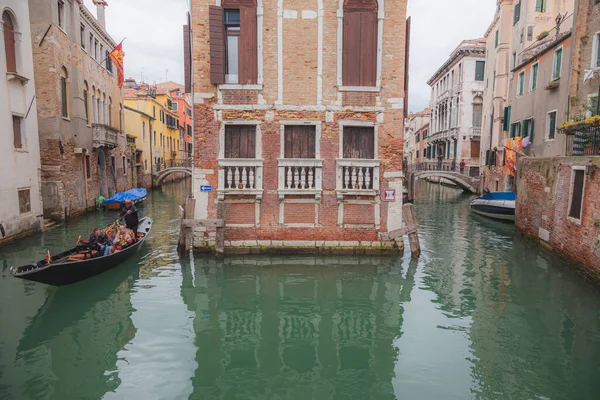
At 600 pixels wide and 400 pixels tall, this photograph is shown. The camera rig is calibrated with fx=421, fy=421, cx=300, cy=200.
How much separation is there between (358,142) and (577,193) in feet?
17.9

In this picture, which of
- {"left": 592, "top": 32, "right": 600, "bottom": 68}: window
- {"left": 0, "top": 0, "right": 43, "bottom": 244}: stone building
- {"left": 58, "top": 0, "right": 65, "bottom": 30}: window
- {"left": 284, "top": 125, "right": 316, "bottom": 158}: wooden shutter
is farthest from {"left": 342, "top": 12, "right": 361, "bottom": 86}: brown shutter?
{"left": 58, "top": 0, "right": 65, "bottom": 30}: window

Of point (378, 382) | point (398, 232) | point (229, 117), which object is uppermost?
point (229, 117)

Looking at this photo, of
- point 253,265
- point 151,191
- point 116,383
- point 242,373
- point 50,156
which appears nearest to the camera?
point 116,383

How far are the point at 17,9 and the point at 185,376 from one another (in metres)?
13.0

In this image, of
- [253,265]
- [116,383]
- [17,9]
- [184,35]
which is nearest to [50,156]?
[17,9]

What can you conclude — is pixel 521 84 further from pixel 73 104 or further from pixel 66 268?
pixel 66 268

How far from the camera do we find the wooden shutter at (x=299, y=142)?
418 inches

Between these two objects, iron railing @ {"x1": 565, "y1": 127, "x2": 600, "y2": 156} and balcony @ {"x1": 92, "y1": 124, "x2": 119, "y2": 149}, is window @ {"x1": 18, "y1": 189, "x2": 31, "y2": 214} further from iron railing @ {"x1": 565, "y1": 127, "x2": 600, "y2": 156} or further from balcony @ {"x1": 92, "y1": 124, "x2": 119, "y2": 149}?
iron railing @ {"x1": 565, "y1": 127, "x2": 600, "y2": 156}

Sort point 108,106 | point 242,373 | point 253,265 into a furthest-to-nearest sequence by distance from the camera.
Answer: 1. point 108,106
2. point 253,265
3. point 242,373

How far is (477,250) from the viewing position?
42.0 ft

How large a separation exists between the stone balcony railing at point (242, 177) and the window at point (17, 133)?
7345mm

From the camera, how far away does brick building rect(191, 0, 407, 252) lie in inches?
402

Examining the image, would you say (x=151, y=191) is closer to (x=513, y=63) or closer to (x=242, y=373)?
(x=513, y=63)

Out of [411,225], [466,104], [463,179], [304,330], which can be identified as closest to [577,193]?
[411,225]
